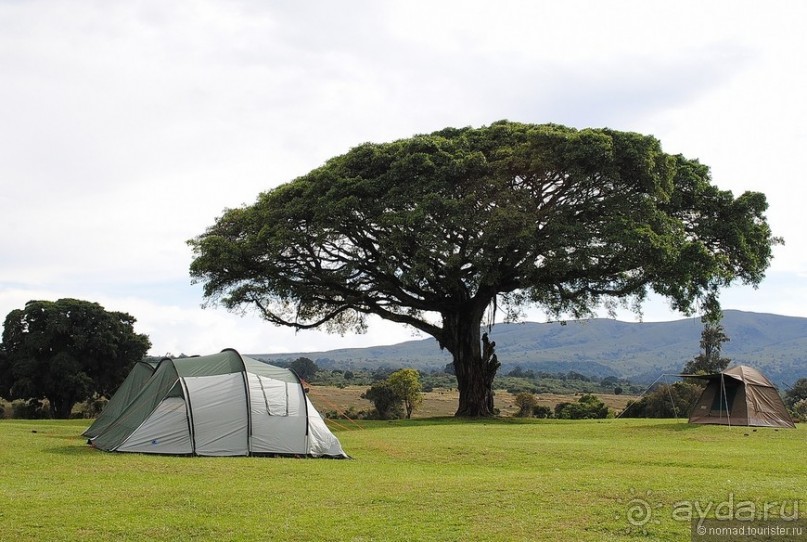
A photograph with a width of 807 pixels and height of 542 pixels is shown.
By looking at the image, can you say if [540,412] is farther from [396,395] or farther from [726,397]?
[726,397]

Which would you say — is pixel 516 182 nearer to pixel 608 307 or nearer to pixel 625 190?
pixel 625 190

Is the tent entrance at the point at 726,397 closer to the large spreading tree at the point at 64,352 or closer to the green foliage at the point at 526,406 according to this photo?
the green foliage at the point at 526,406

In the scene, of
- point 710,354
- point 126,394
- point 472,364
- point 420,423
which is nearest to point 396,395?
point 472,364

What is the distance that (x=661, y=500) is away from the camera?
10914mm

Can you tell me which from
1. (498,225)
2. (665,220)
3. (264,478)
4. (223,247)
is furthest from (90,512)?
(665,220)

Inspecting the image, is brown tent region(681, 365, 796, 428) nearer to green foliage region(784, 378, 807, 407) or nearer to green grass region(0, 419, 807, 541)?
green grass region(0, 419, 807, 541)

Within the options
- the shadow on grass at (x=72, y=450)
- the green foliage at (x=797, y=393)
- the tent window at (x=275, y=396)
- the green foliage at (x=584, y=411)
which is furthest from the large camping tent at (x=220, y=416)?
the green foliage at (x=797, y=393)

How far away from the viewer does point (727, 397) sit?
29.1 metres

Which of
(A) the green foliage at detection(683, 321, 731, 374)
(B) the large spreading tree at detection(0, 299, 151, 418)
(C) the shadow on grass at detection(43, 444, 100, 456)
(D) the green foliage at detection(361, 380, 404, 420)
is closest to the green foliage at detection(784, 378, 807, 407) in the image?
(A) the green foliage at detection(683, 321, 731, 374)

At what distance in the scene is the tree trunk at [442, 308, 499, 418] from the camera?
36.5 metres

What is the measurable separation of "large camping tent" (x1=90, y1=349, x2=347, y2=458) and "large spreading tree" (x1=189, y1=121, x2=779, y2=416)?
12002 millimetres

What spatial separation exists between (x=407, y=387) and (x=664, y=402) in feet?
48.6

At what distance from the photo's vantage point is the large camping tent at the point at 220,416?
1772cm

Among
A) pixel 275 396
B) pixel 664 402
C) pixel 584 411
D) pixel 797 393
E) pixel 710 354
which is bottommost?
pixel 584 411
